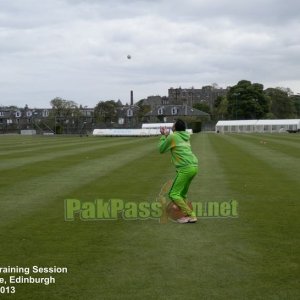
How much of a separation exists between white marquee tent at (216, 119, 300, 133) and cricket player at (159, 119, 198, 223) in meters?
102

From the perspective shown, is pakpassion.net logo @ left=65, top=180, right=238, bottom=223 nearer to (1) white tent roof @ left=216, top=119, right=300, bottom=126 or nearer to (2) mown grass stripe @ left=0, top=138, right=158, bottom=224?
(2) mown grass stripe @ left=0, top=138, right=158, bottom=224

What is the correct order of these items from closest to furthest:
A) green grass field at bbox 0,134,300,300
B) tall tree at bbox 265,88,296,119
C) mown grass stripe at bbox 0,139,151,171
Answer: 1. green grass field at bbox 0,134,300,300
2. mown grass stripe at bbox 0,139,151,171
3. tall tree at bbox 265,88,296,119

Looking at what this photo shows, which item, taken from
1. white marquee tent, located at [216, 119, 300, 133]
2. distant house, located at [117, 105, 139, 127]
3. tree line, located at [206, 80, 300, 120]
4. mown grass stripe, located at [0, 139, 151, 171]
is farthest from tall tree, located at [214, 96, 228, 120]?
mown grass stripe, located at [0, 139, 151, 171]

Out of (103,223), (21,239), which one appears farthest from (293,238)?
(21,239)

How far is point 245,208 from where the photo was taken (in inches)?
440

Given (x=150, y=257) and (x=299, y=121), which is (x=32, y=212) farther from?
(x=299, y=121)

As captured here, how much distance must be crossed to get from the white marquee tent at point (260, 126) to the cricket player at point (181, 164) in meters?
102

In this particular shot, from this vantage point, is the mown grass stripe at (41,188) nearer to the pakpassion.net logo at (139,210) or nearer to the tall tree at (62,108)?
the pakpassion.net logo at (139,210)

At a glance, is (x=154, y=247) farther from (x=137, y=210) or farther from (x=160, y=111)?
(x=160, y=111)

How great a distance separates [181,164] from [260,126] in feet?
345

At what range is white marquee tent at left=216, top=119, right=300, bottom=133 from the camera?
10838cm

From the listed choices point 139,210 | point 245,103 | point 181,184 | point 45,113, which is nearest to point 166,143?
point 181,184

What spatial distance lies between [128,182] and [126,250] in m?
8.05

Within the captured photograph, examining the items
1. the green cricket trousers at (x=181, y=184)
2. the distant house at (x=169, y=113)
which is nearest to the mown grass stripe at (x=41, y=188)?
the green cricket trousers at (x=181, y=184)
